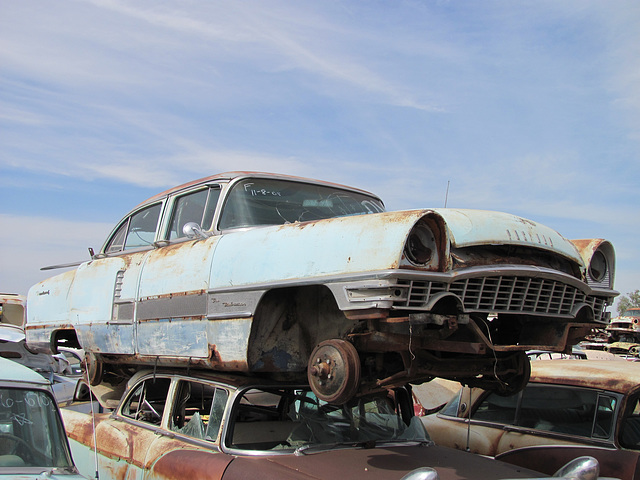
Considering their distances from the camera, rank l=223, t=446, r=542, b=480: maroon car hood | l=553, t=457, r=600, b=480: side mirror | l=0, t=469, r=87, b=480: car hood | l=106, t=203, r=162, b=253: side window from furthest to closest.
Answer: l=106, t=203, r=162, b=253: side window < l=553, t=457, r=600, b=480: side mirror < l=223, t=446, r=542, b=480: maroon car hood < l=0, t=469, r=87, b=480: car hood

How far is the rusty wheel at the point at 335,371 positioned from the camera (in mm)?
3225

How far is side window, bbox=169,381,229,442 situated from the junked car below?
0.83m

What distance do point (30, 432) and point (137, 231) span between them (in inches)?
98.5

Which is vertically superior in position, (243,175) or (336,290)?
(243,175)

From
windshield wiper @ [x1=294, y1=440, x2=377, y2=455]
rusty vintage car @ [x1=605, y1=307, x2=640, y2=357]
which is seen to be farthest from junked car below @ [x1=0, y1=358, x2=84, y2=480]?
rusty vintage car @ [x1=605, y1=307, x2=640, y2=357]

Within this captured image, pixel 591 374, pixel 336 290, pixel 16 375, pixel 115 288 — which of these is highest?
pixel 336 290

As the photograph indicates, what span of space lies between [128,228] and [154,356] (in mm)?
1621

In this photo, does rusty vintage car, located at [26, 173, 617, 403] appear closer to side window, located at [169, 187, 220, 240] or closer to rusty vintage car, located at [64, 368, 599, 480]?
side window, located at [169, 187, 220, 240]

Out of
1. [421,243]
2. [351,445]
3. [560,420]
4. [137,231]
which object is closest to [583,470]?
[351,445]

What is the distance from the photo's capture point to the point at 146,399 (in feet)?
15.3

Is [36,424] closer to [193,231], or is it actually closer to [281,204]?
[193,231]

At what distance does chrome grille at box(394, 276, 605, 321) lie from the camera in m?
3.16

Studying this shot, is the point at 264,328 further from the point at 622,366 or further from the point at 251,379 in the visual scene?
the point at 622,366

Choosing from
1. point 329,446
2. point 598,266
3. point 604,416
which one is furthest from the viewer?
point 604,416
